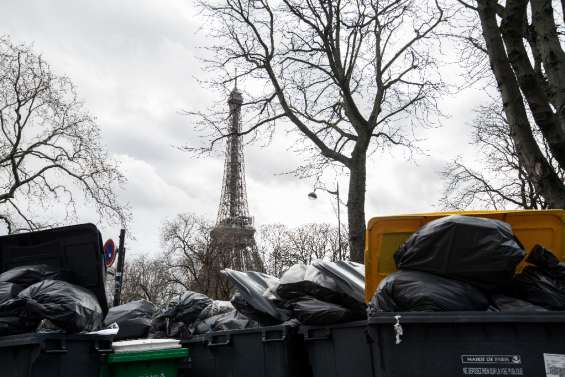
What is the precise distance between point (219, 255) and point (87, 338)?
27145mm

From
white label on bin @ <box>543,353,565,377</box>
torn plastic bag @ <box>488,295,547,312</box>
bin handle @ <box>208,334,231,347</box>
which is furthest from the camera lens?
Answer: bin handle @ <box>208,334,231,347</box>

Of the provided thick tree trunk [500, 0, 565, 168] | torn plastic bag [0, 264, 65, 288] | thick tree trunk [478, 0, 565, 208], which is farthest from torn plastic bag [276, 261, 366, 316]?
thick tree trunk [500, 0, 565, 168]

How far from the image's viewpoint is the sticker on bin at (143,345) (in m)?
4.38

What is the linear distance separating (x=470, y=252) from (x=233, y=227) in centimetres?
4729

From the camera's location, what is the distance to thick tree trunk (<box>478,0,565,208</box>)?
5.23m

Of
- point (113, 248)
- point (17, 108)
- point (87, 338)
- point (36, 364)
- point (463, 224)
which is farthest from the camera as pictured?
point (17, 108)

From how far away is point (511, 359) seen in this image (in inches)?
106

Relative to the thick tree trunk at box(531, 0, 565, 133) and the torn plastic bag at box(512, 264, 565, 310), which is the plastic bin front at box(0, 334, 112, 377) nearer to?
the torn plastic bag at box(512, 264, 565, 310)

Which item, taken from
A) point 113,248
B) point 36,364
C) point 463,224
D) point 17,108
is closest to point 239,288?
point 36,364

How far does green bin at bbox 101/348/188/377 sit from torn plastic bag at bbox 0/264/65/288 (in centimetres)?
86

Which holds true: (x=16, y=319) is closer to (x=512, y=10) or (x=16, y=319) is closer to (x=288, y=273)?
(x=288, y=273)

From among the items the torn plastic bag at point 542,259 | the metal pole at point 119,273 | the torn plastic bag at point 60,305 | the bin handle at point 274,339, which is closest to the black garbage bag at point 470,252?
the torn plastic bag at point 542,259

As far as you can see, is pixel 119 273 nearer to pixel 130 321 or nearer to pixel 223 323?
pixel 130 321

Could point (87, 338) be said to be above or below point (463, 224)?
below
